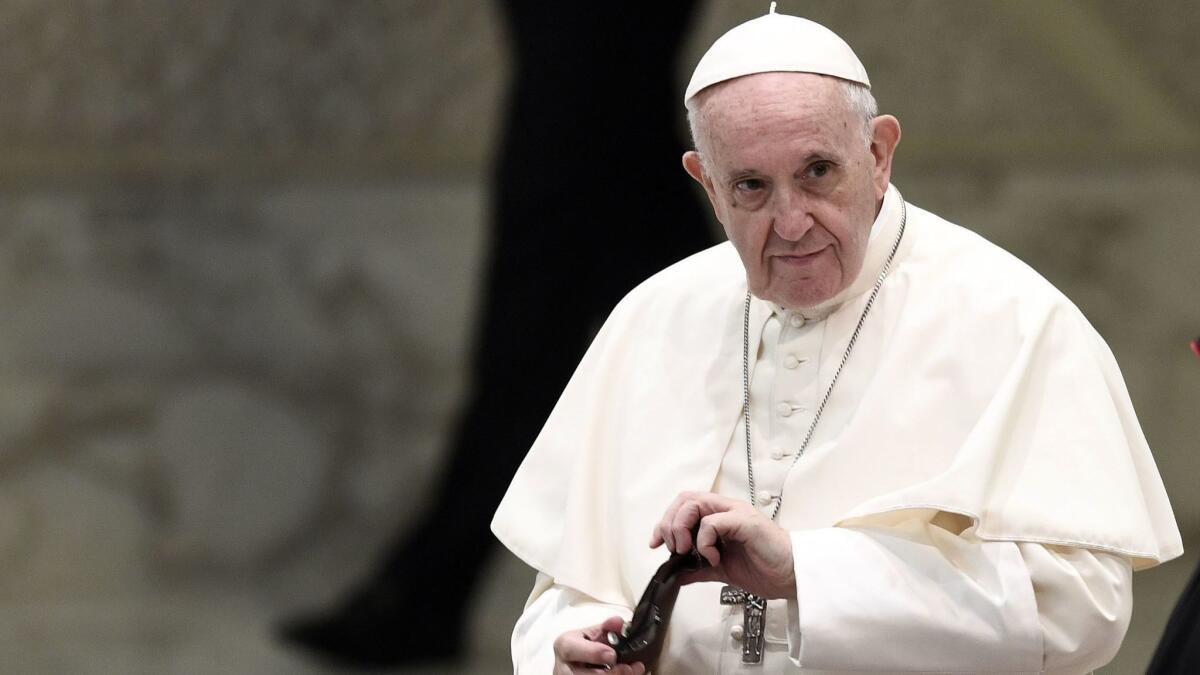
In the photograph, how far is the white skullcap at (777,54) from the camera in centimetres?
245

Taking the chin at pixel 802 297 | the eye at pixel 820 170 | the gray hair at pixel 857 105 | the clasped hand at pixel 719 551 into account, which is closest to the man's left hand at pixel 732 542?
the clasped hand at pixel 719 551

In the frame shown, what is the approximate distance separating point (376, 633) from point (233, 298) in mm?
1314

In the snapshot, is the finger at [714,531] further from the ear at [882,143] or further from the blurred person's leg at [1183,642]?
the blurred person's leg at [1183,642]

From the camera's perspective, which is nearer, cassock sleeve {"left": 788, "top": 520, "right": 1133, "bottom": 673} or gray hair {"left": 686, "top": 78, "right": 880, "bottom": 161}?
cassock sleeve {"left": 788, "top": 520, "right": 1133, "bottom": 673}

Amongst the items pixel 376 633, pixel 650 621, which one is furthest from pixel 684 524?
pixel 376 633

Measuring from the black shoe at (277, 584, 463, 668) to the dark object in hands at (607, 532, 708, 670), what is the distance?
3447 mm

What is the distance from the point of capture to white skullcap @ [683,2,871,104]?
245cm

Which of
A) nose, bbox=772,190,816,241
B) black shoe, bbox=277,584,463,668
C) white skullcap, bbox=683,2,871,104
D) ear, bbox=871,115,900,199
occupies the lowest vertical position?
black shoe, bbox=277,584,463,668

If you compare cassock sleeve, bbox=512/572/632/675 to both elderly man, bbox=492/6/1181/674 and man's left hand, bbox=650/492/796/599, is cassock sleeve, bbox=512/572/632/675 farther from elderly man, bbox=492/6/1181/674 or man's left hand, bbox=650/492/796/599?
man's left hand, bbox=650/492/796/599

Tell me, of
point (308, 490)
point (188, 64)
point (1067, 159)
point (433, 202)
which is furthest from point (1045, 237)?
point (188, 64)

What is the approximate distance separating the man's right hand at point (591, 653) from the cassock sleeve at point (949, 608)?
253mm

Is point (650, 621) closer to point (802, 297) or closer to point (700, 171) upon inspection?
point (802, 297)

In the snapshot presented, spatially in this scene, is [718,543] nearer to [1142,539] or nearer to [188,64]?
[1142,539]

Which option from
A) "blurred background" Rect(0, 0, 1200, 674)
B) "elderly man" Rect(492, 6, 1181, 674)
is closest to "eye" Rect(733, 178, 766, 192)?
"elderly man" Rect(492, 6, 1181, 674)
